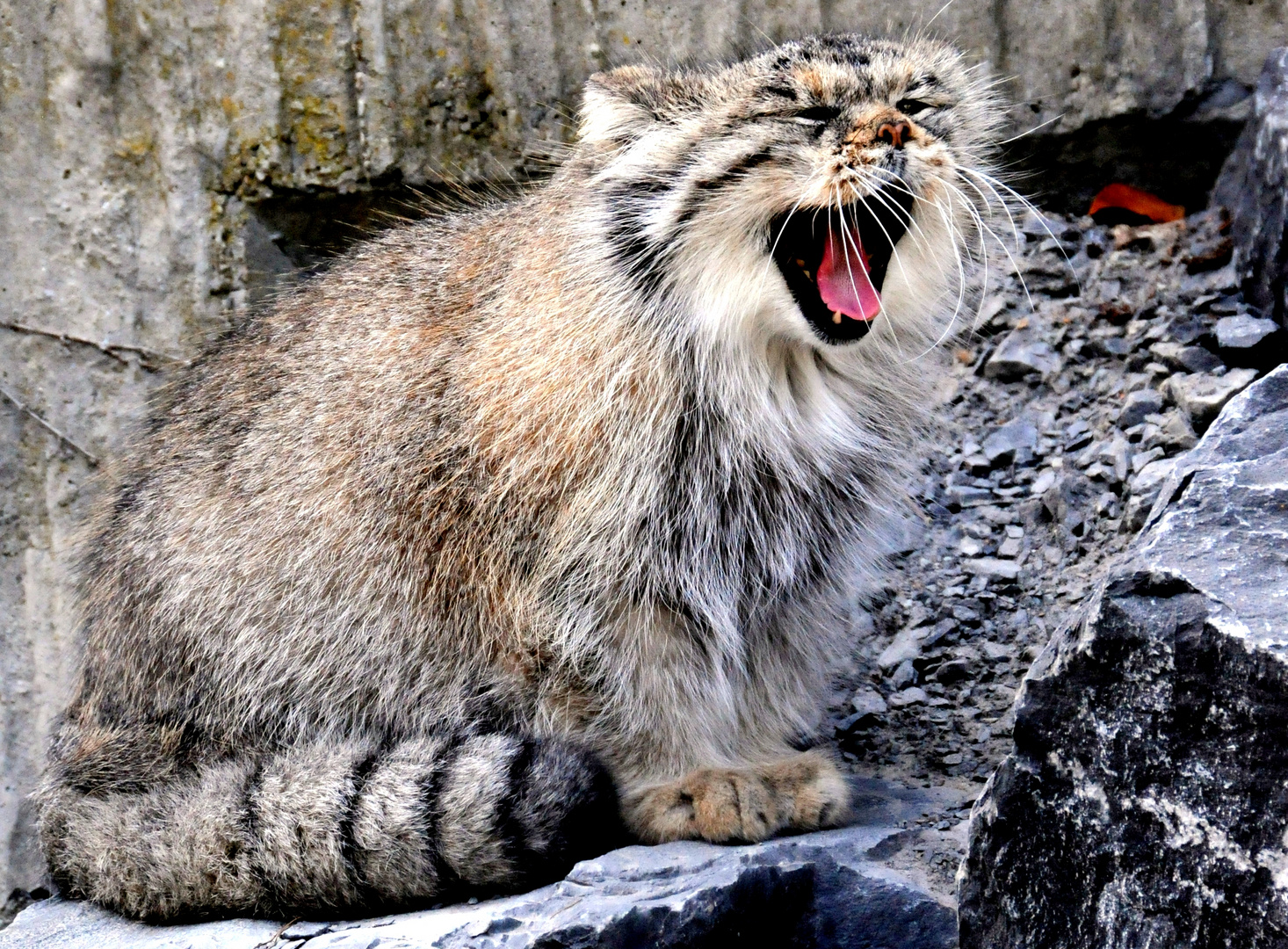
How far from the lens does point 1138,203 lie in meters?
5.06

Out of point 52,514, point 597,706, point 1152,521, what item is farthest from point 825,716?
point 52,514

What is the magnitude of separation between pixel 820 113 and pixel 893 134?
0.19 m

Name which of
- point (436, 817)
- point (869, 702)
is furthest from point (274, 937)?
point (869, 702)

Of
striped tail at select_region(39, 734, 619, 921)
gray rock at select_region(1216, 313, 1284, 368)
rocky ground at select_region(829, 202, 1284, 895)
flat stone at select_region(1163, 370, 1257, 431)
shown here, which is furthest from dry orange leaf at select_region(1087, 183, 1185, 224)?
striped tail at select_region(39, 734, 619, 921)

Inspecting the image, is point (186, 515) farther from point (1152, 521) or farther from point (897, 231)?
point (1152, 521)

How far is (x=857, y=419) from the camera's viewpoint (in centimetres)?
352

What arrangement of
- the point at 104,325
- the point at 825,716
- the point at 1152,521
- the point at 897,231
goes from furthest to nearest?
the point at 104,325 < the point at 825,716 < the point at 897,231 < the point at 1152,521

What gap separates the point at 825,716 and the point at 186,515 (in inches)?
76.5

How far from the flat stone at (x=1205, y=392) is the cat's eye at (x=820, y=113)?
5.95ft

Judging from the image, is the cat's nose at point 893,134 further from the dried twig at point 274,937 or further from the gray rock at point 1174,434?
the dried twig at point 274,937

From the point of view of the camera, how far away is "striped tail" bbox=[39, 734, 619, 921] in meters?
2.97

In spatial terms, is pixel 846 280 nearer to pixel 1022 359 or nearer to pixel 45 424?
pixel 1022 359

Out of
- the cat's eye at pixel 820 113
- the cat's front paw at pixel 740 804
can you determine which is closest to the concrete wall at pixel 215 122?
the cat's eye at pixel 820 113

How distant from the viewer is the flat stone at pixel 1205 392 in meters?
4.24
